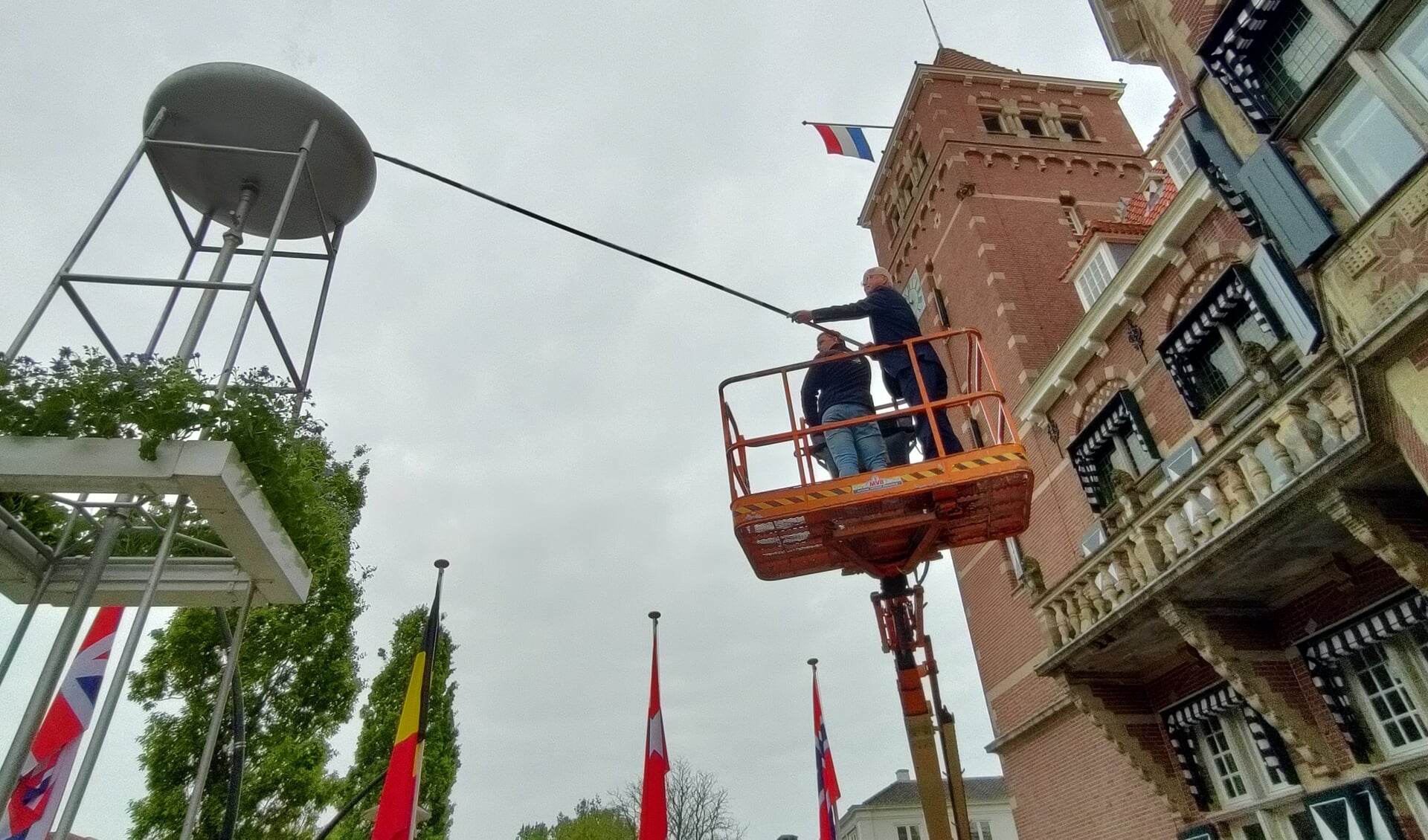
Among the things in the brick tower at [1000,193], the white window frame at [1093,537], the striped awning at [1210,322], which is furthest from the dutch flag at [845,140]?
the white window frame at [1093,537]

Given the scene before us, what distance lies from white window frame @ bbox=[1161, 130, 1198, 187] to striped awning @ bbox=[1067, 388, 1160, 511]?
14.7 ft

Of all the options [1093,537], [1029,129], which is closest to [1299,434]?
[1093,537]

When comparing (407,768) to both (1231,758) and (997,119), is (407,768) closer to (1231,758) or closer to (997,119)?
(1231,758)

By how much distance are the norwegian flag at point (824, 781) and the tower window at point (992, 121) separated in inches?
672

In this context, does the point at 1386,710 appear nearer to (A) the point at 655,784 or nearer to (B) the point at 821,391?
(B) the point at 821,391

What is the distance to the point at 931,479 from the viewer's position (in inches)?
260

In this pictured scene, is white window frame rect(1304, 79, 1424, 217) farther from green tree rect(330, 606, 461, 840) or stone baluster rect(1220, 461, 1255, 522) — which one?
green tree rect(330, 606, 461, 840)

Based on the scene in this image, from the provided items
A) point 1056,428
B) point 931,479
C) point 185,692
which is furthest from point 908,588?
point 185,692

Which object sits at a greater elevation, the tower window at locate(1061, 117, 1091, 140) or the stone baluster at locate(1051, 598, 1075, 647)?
the tower window at locate(1061, 117, 1091, 140)

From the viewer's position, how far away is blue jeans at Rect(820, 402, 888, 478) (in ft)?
23.1

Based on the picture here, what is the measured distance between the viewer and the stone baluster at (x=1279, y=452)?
7.91 meters

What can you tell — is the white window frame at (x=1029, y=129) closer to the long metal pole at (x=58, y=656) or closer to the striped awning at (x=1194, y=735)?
the striped awning at (x=1194, y=735)

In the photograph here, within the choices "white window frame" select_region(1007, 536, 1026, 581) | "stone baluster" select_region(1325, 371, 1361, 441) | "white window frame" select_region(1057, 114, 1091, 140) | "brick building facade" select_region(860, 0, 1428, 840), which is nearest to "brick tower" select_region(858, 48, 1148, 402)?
"white window frame" select_region(1057, 114, 1091, 140)

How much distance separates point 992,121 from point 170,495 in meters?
24.7
